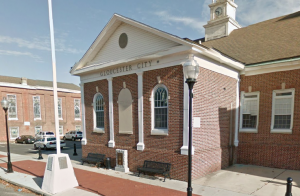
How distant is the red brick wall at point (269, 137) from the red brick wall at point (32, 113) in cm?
3386

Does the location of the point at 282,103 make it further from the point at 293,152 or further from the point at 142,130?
the point at 142,130

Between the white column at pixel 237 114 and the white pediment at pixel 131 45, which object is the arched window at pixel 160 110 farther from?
the white column at pixel 237 114

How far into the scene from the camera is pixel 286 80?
31.3 feet

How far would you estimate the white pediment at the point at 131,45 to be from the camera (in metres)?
9.39

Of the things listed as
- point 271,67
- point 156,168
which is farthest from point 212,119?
point 271,67

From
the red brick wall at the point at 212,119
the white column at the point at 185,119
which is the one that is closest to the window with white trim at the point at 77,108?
the red brick wall at the point at 212,119

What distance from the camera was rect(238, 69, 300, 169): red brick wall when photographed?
9250 millimetres

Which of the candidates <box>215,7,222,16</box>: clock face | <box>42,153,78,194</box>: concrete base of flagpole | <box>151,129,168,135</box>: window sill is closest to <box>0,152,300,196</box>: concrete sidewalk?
<box>42,153,78,194</box>: concrete base of flagpole

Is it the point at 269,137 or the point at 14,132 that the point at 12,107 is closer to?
the point at 14,132

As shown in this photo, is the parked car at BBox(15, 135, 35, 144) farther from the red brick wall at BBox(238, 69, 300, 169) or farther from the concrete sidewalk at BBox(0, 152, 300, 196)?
the red brick wall at BBox(238, 69, 300, 169)

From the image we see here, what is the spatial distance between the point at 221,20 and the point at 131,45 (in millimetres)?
11352

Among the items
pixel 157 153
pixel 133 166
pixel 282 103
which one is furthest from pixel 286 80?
pixel 133 166

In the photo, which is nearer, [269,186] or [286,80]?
[269,186]

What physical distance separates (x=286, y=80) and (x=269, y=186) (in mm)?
5377
